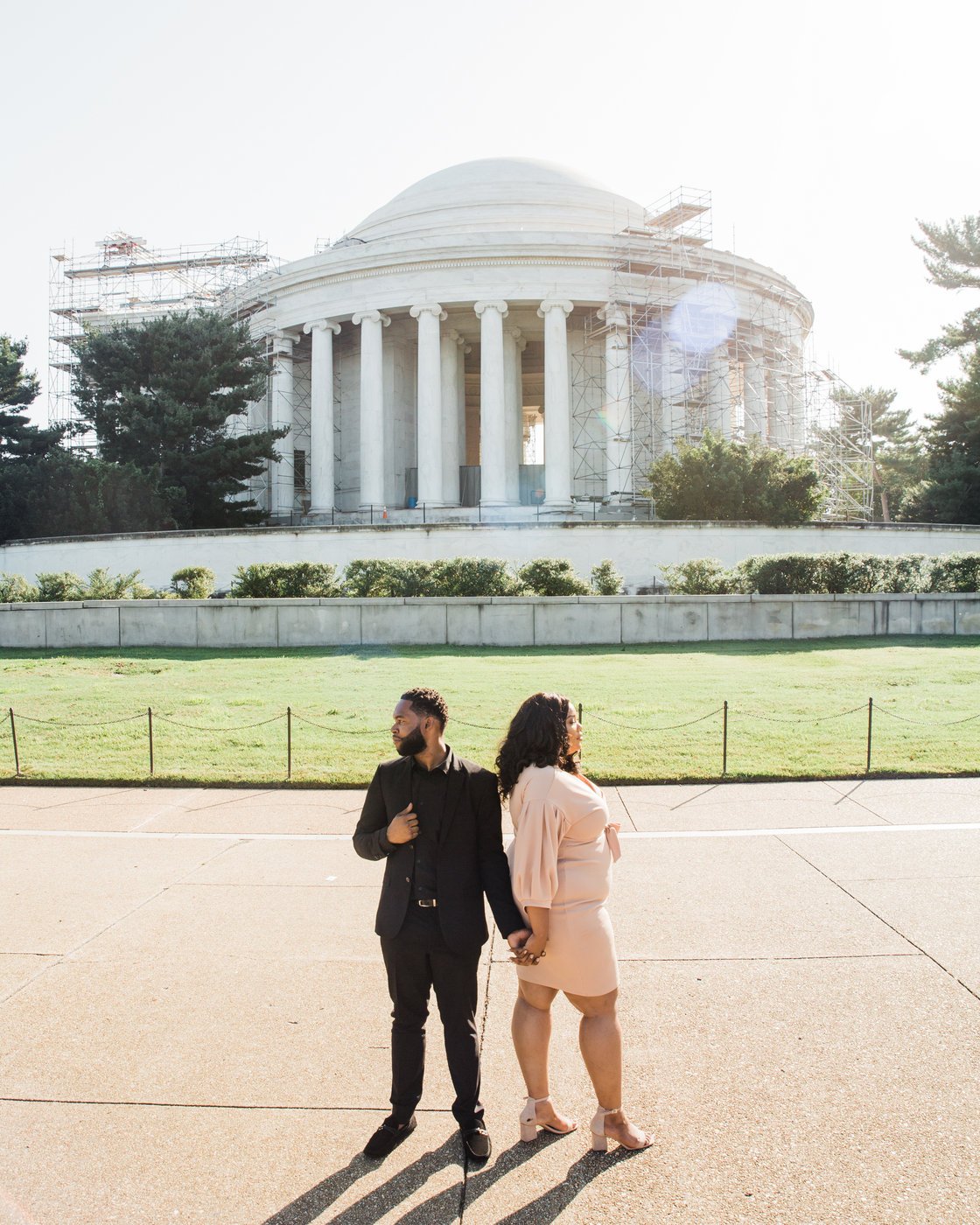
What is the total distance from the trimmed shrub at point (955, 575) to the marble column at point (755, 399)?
832 inches

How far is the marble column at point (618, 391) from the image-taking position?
40.1 meters

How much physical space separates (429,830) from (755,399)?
1766 inches

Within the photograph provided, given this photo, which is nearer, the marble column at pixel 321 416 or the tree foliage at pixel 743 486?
the tree foliage at pixel 743 486

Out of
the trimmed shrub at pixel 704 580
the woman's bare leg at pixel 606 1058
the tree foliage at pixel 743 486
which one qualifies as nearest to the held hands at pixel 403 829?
the woman's bare leg at pixel 606 1058

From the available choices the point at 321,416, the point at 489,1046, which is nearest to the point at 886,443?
the point at 321,416

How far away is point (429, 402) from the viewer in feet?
132

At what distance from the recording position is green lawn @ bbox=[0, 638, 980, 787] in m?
11.5

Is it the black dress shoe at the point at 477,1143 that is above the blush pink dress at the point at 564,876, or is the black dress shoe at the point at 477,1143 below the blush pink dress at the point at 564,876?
below

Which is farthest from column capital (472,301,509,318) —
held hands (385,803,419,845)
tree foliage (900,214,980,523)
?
held hands (385,803,419,845)

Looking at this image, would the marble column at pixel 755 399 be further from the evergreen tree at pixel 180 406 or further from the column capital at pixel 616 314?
the evergreen tree at pixel 180 406

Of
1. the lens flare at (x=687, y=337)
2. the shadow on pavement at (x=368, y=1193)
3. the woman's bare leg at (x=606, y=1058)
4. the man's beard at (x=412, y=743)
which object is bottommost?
the shadow on pavement at (x=368, y=1193)

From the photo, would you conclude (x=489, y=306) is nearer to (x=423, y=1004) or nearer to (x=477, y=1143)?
(x=423, y=1004)

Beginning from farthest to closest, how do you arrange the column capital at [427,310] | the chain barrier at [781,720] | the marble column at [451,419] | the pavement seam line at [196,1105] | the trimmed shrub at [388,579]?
the marble column at [451,419], the column capital at [427,310], the trimmed shrub at [388,579], the chain barrier at [781,720], the pavement seam line at [196,1105]

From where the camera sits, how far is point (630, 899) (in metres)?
6.96
